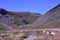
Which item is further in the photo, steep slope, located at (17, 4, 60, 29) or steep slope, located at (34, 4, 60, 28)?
steep slope, located at (17, 4, 60, 29)

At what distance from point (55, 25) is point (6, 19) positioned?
100979 millimetres

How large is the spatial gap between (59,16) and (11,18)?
90.5 meters

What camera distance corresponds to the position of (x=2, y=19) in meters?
194

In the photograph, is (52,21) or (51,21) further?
(51,21)

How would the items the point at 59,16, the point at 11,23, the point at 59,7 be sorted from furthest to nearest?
1. the point at 11,23
2. the point at 59,7
3. the point at 59,16

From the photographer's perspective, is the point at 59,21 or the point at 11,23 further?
the point at 11,23

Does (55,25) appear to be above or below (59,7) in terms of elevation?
below

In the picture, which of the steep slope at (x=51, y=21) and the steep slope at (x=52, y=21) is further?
the steep slope at (x=51, y=21)

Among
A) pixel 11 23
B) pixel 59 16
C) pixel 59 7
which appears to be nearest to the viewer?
pixel 59 16

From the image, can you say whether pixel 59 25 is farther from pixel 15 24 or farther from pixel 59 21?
pixel 15 24

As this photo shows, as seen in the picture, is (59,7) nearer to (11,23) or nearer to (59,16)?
(59,16)

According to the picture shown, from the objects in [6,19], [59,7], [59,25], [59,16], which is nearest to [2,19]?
[6,19]

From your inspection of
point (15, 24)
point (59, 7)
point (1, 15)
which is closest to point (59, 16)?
point (59, 7)

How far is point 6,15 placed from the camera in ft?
656
